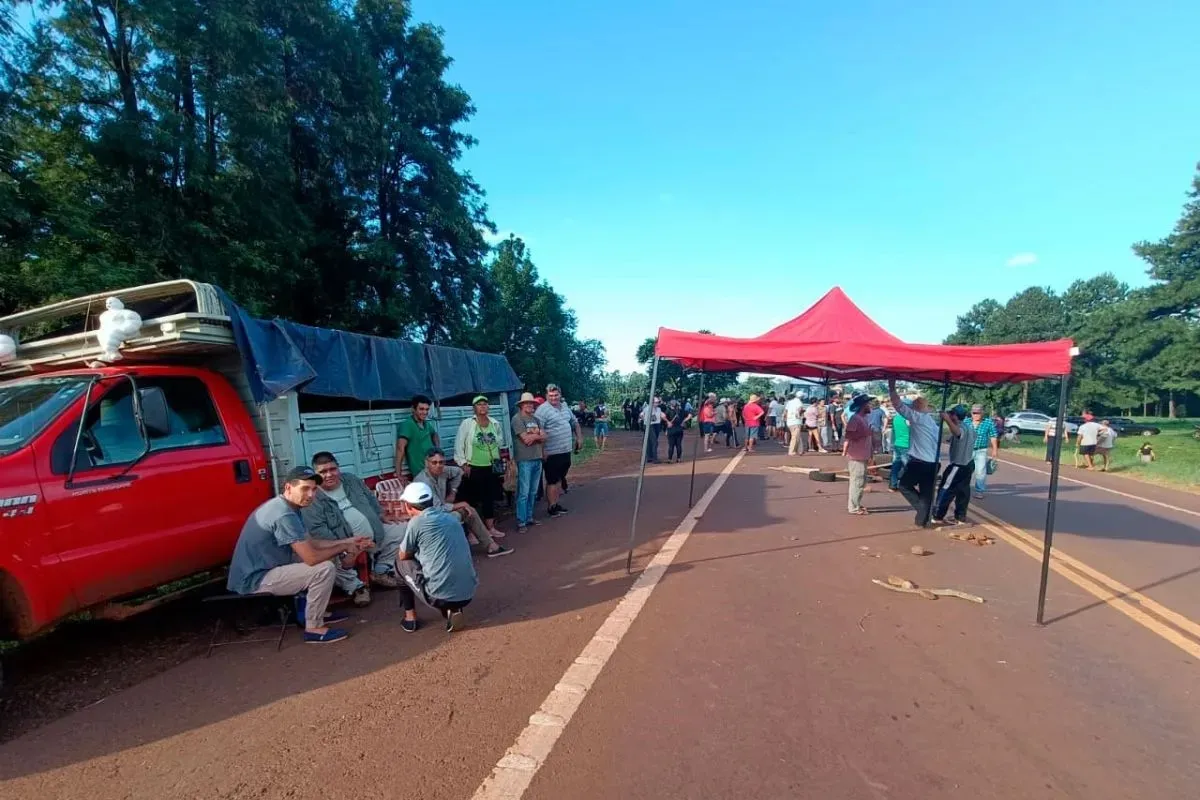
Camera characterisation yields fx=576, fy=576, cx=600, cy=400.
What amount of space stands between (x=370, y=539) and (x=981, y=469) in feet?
33.7

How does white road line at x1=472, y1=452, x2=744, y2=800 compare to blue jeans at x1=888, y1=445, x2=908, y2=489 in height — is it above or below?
below

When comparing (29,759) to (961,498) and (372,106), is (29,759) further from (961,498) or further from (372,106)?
(372,106)

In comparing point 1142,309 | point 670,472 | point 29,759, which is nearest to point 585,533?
point 29,759

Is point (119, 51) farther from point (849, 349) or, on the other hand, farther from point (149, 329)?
point (849, 349)

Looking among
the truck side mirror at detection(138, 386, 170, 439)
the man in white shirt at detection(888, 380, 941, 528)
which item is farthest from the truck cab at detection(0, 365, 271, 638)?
the man in white shirt at detection(888, 380, 941, 528)

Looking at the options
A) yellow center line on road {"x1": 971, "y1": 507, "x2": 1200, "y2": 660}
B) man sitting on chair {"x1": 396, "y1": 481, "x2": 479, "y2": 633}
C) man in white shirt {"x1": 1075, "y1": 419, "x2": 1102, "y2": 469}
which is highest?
man in white shirt {"x1": 1075, "y1": 419, "x2": 1102, "y2": 469}

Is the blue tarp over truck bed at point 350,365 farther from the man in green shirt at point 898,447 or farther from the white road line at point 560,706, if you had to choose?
the man in green shirt at point 898,447

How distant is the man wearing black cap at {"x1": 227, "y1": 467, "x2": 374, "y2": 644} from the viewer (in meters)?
4.04

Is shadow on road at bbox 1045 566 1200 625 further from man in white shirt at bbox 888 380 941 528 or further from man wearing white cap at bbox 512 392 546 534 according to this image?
man wearing white cap at bbox 512 392 546 534

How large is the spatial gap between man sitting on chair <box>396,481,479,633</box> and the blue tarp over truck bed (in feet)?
5.09

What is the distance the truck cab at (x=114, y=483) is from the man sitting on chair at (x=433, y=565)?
1372 mm

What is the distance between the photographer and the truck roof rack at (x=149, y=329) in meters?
4.21

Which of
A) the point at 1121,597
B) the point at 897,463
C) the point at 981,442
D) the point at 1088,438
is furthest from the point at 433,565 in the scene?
the point at 1088,438

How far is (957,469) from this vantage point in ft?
26.3
